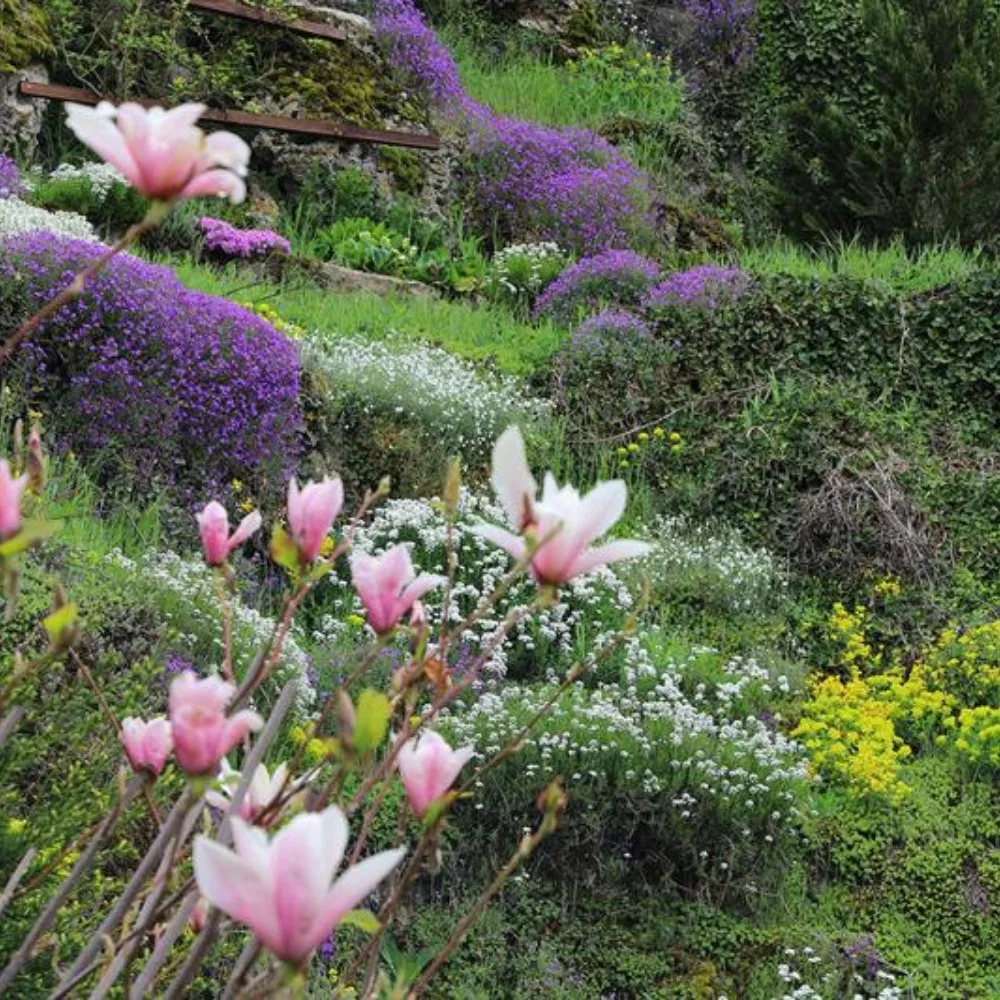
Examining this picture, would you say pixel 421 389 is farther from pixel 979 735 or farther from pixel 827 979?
pixel 827 979

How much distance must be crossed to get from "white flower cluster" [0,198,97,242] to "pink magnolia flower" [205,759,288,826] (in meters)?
4.70

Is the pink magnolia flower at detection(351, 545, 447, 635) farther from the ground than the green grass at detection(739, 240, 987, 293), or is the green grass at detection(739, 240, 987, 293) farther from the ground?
the pink magnolia flower at detection(351, 545, 447, 635)

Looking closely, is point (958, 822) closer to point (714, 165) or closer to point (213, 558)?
point (213, 558)

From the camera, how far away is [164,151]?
94cm

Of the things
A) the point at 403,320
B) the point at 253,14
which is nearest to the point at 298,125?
the point at 253,14

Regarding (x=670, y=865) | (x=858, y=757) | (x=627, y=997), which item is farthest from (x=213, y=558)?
(x=858, y=757)

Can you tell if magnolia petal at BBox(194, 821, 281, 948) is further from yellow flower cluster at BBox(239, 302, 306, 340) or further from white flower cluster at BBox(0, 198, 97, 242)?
yellow flower cluster at BBox(239, 302, 306, 340)

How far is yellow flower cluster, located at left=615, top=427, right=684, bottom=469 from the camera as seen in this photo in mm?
6855

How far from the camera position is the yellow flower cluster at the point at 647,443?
22.5 ft

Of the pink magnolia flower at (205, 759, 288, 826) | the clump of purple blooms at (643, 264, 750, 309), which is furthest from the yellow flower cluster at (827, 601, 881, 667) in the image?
the pink magnolia flower at (205, 759, 288, 826)

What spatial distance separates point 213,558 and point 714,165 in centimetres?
1238

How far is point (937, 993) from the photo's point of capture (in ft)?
12.7

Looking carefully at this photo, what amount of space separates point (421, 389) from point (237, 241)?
205 cm

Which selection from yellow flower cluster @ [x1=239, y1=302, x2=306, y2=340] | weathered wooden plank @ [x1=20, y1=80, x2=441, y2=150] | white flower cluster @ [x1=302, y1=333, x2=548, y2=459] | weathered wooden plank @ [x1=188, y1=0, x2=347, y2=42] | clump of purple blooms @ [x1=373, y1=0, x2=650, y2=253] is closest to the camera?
white flower cluster @ [x1=302, y1=333, x2=548, y2=459]
